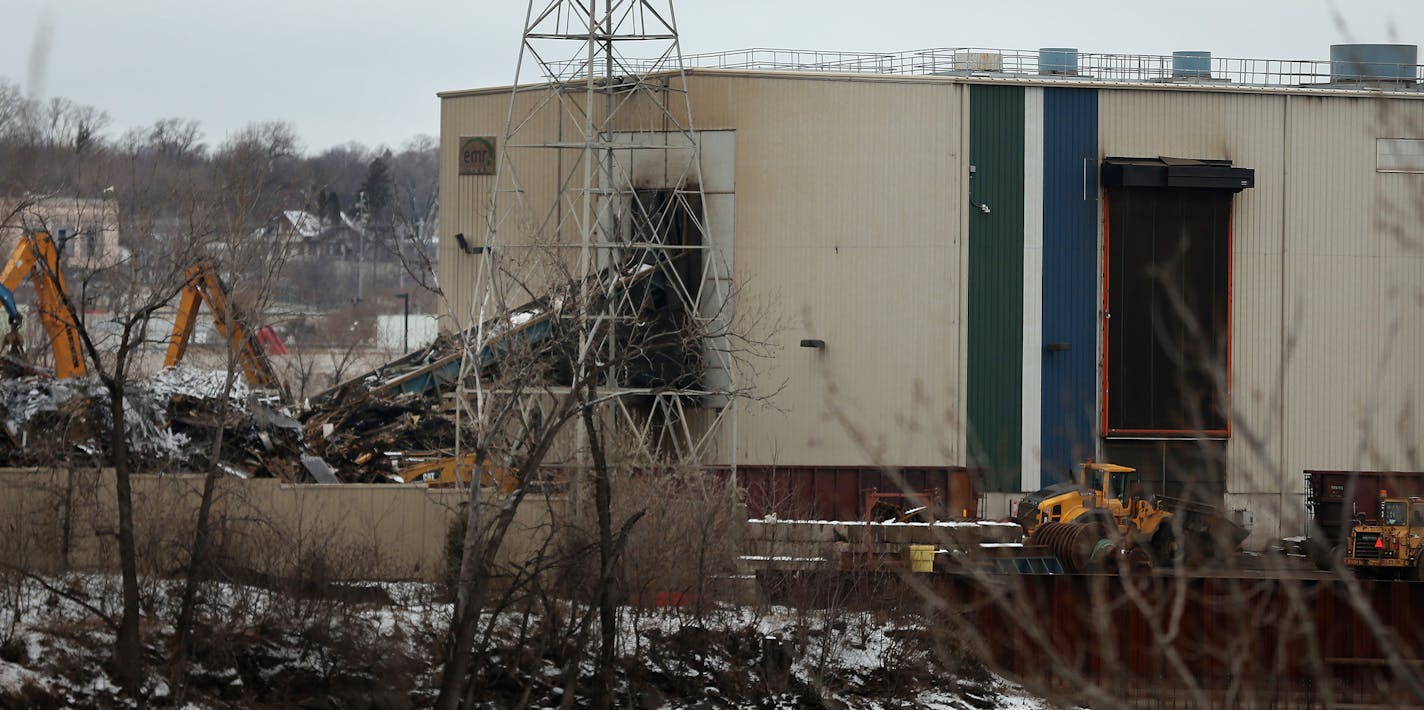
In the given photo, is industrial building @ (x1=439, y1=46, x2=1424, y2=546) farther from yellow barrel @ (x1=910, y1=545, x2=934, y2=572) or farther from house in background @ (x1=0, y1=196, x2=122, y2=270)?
house in background @ (x1=0, y1=196, x2=122, y2=270)

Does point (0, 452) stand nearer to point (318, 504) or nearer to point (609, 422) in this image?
point (318, 504)

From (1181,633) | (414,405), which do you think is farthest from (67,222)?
(1181,633)

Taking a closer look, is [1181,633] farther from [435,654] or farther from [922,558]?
[435,654]

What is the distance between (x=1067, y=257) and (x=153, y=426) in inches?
935

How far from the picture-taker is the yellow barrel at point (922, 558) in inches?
1254

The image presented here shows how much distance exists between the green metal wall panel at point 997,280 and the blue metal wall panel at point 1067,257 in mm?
801

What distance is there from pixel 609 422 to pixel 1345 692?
17.4 meters

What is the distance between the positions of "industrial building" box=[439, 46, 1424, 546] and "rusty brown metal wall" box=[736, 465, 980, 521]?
164 mm

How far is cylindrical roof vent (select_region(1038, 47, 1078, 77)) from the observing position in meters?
42.3

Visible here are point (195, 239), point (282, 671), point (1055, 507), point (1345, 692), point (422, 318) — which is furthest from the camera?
point (422, 318)

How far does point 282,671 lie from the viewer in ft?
90.5

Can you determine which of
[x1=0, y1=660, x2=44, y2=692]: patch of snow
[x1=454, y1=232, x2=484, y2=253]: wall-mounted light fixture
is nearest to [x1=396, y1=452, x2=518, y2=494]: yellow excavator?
[x1=454, y1=232, x2=484, y2=253]: wall-mounted light fixture

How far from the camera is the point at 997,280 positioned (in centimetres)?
3966

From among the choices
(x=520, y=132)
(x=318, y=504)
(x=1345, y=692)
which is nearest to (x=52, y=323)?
(x=318, y=504)
